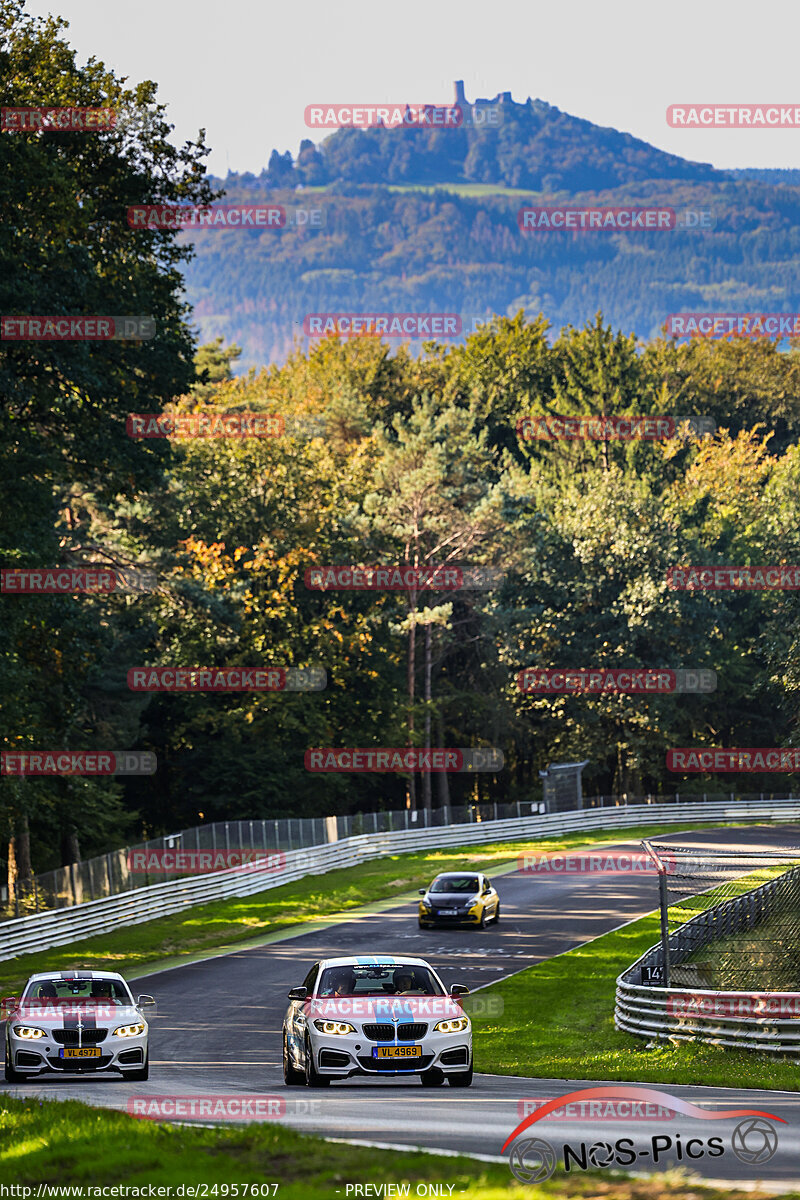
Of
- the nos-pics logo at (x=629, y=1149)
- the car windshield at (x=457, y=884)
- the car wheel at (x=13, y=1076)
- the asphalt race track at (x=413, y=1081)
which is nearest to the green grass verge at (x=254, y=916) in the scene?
the car windshield at (x=457, y=884)

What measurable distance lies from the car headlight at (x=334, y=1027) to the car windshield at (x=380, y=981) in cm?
63

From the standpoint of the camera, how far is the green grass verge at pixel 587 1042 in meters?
16.5

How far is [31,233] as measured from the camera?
2881 centimetres

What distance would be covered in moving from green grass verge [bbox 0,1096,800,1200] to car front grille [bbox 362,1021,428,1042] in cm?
296

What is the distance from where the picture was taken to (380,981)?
14734mm

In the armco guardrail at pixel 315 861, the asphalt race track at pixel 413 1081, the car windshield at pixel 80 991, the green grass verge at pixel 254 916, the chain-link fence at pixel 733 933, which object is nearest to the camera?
the asphalt race track at pixel 413 1081

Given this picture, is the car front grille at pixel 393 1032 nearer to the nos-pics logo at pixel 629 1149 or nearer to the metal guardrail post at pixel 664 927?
the nos-pics logo at pixel 629 1149

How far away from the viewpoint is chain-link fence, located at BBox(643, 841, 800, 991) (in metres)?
20.9

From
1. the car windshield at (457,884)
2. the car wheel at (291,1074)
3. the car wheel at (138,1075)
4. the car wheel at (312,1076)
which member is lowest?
the car windshield at (457,884)

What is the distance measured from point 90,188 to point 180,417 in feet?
95.7

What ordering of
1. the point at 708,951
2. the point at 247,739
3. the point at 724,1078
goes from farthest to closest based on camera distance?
the point at 247,739, the point at 708,951, the point at 724,1078

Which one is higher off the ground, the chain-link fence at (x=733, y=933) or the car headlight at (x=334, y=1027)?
the car headlight at (x=334, y=1027)

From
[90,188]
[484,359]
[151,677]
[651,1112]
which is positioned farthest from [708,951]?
[484,359]

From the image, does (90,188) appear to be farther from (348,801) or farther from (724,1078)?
(348,801)
